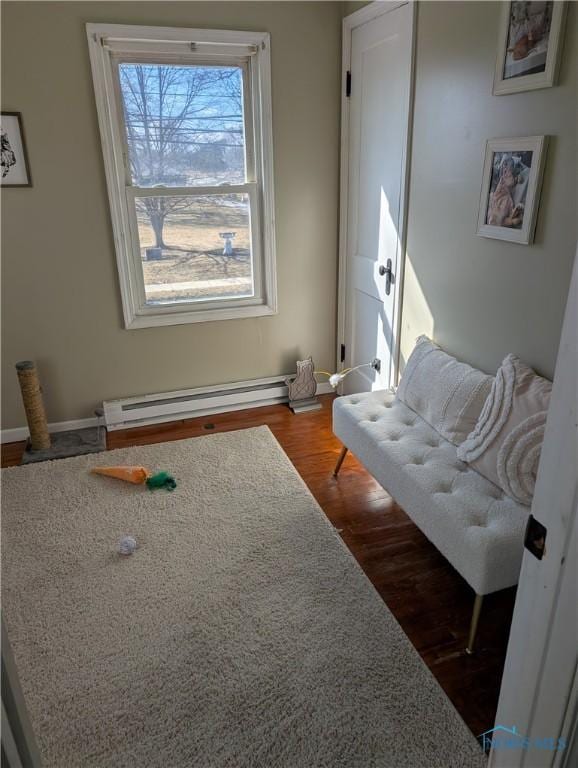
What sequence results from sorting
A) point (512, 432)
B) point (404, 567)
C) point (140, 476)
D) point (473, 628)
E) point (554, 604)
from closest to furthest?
point (554, 604) < point (473, 628) < point (512, 432) < point (404, 567) < point (140, 476)

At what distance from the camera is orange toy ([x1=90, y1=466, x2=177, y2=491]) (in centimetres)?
281

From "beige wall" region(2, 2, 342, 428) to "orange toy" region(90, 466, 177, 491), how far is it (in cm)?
67

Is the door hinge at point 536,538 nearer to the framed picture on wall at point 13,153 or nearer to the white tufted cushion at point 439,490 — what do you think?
the white tufted cushion at point 439,490

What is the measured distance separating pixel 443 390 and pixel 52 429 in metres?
2.34

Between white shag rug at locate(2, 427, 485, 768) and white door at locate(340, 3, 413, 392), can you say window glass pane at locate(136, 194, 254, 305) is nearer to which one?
white door at locate(340, 3, 413, 392)

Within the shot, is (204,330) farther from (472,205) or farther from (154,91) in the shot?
(472,205)

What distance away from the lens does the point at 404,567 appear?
2248 millimetres

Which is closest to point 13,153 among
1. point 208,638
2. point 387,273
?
point 387,273

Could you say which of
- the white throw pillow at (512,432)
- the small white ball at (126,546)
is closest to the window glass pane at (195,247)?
A: the small white ball at (126,546)

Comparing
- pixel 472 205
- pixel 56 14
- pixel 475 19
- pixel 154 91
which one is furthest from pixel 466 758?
pixel 56 14

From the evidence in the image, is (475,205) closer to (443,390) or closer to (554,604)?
(443,390)

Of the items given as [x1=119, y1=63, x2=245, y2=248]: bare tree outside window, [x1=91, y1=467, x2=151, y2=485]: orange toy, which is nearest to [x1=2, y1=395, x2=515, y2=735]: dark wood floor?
[x1=91, y1=467, x2=151, y2=485]: orange toy

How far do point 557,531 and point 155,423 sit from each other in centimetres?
297

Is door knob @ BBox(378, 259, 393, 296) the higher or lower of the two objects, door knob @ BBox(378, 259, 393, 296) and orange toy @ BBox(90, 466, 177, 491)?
the higher
